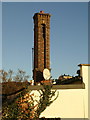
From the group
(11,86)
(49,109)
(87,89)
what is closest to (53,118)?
(49,109)

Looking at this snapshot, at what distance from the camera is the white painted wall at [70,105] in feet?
42.5

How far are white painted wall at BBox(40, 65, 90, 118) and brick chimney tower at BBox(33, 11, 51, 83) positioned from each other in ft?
29.9

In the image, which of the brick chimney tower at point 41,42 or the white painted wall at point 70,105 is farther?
the brick chimney tower at point 41,42

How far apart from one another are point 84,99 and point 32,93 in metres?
2.88

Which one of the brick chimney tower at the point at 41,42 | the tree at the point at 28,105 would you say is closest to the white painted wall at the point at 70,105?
the tree at the point at 28,105

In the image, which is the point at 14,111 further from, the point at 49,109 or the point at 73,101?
the point at 73,101

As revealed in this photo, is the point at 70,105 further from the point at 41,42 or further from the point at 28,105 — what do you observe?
the point at 41,42

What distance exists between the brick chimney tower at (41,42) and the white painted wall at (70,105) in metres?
Result: 9.10

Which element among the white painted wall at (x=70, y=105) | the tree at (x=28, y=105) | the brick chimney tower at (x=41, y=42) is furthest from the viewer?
the brick chimney tower at (x=41, y=42)

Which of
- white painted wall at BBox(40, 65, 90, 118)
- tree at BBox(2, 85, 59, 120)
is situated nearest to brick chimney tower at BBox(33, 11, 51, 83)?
tree at BBox(2, 85, 59, 120)

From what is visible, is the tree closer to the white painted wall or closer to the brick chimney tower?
the white painted wall

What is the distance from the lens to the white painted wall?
13.0m

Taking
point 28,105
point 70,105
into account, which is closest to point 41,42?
point 70,105

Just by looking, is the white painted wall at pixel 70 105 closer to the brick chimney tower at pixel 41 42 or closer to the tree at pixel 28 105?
the tree at pixel 28 105
